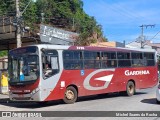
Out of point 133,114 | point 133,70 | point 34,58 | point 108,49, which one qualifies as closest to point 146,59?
point 133,70

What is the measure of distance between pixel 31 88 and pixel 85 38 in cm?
2403

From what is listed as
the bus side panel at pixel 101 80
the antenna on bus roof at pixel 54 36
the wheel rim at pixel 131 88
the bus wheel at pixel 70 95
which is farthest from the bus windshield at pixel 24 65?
the antenna on bus roof at pixel 54 36

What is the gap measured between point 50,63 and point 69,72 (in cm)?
136

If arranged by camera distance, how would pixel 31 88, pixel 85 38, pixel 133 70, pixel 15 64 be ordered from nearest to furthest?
1. pixel 31 88
2. pixel 15 64
3. pixel 133 70
4. pixel 85 38

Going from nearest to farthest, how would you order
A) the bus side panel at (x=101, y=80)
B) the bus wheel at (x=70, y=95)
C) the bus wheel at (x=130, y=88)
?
1. the bus side panel at (x=101, y=80)
2. the bus wheel at (x=70, y=95)
3. the bus wheel at (x=130, y=88)

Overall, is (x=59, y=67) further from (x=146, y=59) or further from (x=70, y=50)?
(x=146, y=59)

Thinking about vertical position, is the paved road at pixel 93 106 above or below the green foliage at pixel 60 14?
below

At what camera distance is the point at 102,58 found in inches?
798

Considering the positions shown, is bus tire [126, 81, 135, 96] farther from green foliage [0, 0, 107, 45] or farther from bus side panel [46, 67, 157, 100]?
green foliage [0, 0, 107, 45]

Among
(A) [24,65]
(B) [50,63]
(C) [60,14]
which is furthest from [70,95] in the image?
(C) [60,14]

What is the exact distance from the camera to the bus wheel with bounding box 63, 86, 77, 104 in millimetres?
17906

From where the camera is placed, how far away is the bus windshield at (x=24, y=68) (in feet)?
54.4

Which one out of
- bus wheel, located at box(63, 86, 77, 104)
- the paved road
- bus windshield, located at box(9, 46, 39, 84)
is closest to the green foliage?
the paved road

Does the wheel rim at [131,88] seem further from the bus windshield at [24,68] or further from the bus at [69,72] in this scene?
the bus windshield at [24,68]
